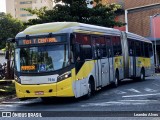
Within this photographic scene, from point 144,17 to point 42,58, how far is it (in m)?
45.9

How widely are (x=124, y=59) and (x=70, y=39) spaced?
9.07m

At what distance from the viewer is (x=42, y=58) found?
1594 cm

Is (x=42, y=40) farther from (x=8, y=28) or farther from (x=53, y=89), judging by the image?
(x=8, y=28)

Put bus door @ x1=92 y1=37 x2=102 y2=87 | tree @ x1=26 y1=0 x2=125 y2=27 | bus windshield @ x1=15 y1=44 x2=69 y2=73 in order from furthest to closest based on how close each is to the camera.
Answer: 1. tree @ x1=26 y1=0 x2=125 y2=27
2. bus door @ x1=92 y1=37 x2=102 y2=87
3. bus windshield @ x1=15 y1=44 x2=69 y2=73

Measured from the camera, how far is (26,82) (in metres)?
16.0

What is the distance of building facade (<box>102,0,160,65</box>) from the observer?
5809 cm

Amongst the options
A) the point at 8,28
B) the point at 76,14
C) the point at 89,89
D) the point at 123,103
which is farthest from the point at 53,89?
the point at 8,28

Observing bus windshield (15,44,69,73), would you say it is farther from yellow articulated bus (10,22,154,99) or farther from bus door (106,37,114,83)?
bus door (106,37,114,83)

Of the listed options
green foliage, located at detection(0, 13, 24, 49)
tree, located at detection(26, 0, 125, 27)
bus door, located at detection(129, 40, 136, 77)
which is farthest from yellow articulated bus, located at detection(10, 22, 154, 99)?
green foliage, located at detection(0, 13, 24, 49)

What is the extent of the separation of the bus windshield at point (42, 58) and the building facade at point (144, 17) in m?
41.3

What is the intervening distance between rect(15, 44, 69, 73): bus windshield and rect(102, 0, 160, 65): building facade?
41.3m

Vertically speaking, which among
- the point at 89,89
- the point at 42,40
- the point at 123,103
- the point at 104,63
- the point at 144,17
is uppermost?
the point at 144,17

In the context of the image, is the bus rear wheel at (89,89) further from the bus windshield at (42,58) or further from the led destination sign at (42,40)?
the led destination sign at (42,40)

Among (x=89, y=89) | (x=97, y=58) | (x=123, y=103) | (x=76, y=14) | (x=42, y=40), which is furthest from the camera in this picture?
(x=76, y=14)
